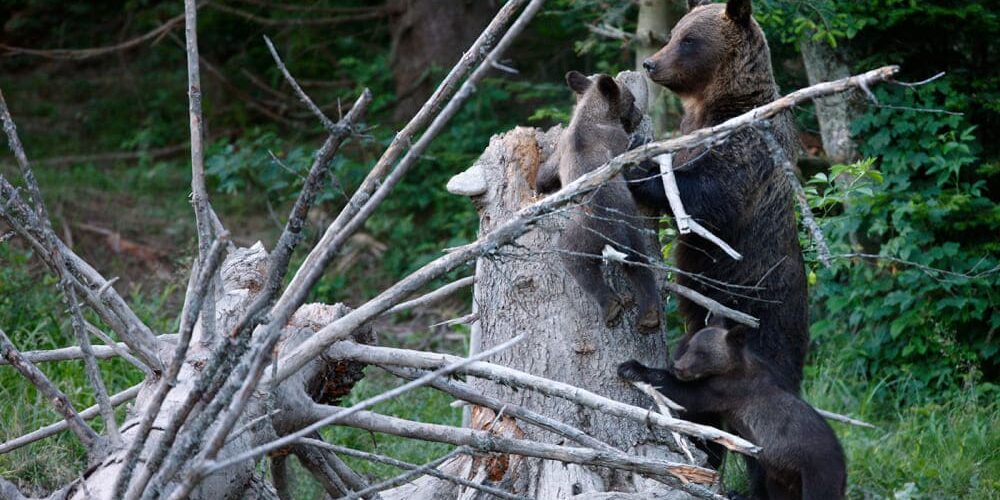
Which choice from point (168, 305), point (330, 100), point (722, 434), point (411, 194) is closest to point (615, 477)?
point (722, 434)

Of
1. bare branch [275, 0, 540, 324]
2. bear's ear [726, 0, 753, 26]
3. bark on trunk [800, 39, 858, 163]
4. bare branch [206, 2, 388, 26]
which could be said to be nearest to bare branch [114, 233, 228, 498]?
bare branch [275, 0, 540, 324]

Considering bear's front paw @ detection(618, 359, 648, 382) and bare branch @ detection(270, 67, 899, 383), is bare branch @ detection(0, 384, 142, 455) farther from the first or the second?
bear's front paw @ detection(618, 359, 648, 382)

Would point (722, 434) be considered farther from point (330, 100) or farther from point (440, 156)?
point (330, 100)

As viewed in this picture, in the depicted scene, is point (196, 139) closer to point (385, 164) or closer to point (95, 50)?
point (385, 164)

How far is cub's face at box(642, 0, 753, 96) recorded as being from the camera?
5.70 meters

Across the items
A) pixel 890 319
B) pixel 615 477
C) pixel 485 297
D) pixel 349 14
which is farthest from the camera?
pixel 349 14

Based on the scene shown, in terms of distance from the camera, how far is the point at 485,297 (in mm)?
5223

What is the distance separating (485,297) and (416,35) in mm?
6685

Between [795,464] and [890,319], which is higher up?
[795,464]

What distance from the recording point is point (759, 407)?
4.94 meters

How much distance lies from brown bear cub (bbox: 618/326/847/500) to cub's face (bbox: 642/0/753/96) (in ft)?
4.60

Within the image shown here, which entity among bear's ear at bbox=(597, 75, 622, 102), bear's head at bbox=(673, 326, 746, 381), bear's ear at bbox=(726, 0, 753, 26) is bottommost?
bear's head at bbox=(673, 326, 746, 381)

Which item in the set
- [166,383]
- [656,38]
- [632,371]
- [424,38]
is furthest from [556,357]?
[424,38]

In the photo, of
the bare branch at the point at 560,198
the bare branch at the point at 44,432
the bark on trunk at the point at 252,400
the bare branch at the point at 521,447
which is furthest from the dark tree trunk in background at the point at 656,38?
the bare branch at the point at 44,432
